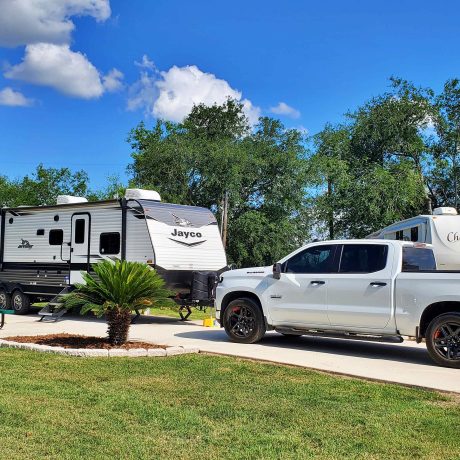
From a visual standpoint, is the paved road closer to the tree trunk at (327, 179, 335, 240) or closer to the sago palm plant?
the sago palm plant

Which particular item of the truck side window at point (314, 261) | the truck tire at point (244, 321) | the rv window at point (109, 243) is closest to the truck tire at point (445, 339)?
the truck side window at point (314, 261)

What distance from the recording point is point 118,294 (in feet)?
30.4

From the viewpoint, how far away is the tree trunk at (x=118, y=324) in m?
9.31

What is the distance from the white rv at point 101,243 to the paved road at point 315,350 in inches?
63.8

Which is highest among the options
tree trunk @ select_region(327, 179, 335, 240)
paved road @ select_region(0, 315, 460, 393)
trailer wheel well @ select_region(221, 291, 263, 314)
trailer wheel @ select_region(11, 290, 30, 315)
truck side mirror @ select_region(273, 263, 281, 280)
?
tree trunk @ select_region(327, 179, 335, 240)

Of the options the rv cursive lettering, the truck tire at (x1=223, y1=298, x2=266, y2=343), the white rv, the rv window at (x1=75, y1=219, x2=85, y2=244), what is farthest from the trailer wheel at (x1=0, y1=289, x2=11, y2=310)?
the truck tire at (x1=223, y1=298, x2=266, y2=343)

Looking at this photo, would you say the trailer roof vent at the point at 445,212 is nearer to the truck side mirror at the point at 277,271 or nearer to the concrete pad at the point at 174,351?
the truck side mirror at the point at 277,271

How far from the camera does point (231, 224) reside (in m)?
38.7

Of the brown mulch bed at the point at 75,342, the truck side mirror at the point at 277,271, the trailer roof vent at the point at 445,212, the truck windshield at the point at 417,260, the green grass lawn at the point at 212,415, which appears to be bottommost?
the green grass lawn at the point at 212,415

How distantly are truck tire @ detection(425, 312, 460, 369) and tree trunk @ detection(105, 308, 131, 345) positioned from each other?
4618mm

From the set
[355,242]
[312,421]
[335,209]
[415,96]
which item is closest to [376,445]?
[312,421]

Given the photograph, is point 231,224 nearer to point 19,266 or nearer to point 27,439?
point 19,266

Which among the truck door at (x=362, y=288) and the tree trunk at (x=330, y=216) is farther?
the tree trunk at (x=330, y=216)

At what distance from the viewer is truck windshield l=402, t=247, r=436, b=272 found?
29.4ft
